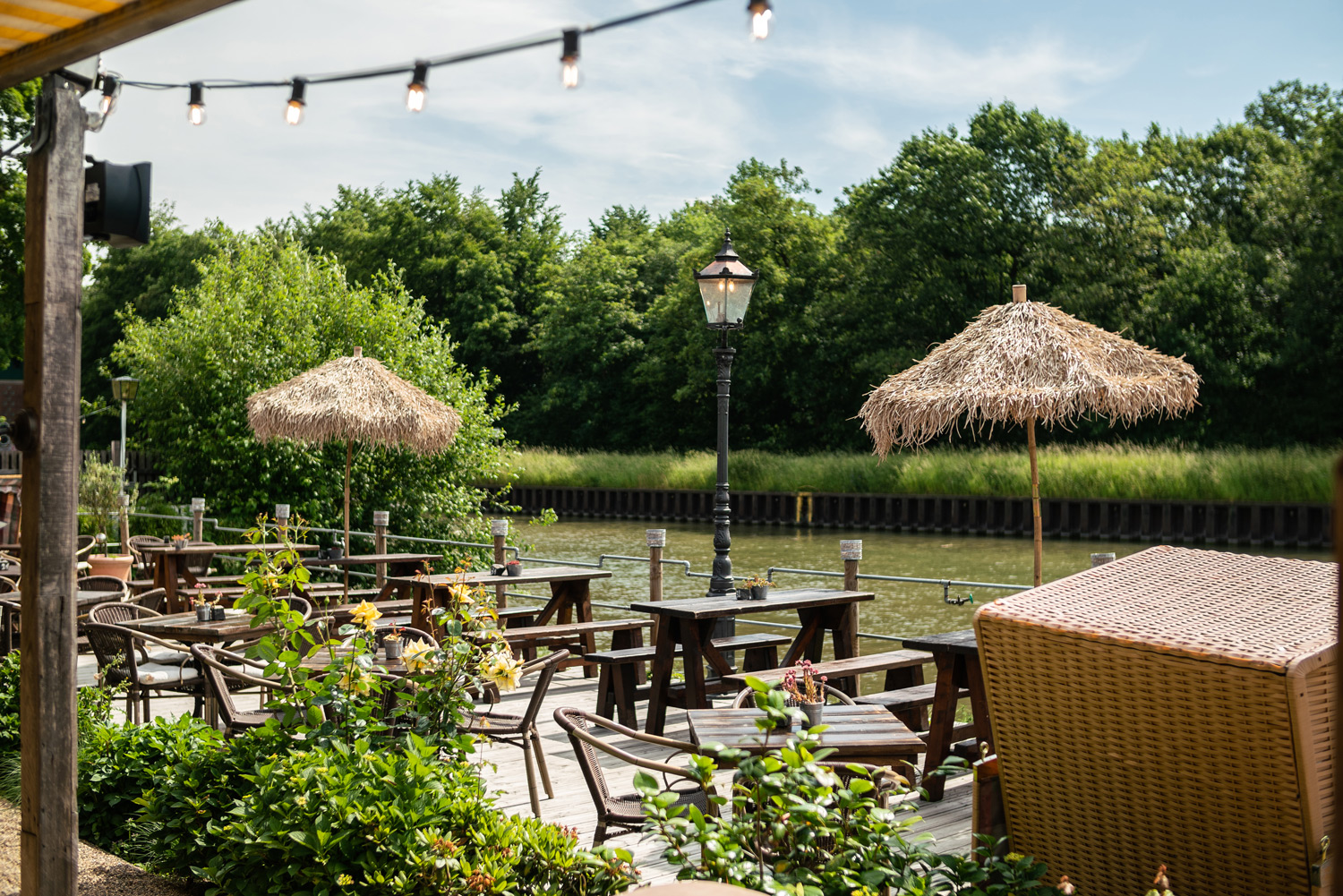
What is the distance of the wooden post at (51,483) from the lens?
354 cm

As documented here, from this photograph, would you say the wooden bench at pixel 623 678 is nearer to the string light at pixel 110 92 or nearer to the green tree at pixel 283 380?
the string light at pixel 110 92

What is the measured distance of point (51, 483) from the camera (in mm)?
3578

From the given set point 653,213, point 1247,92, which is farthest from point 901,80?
point 653,213

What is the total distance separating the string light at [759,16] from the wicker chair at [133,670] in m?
3.72

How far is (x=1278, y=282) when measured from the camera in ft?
109

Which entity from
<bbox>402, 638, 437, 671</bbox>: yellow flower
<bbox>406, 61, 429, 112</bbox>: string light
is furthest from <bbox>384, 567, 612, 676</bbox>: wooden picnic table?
<bbox>402, 638, 437, 671</bbox>: yellow flower

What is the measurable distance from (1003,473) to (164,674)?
25.6 metres

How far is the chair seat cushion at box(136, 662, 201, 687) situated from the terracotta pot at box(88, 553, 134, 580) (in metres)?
6.09

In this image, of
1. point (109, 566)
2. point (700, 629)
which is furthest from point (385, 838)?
point (109, 566)

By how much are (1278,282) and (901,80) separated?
44.1 feet

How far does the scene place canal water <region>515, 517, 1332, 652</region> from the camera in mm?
17375

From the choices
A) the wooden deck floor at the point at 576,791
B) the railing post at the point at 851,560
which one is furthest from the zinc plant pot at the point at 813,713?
the railing post at the point at 851,560

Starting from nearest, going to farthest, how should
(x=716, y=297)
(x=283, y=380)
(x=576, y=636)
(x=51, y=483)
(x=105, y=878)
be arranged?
(x=51, y=483) < (x=105, y=878) < (x=576, y=636) < (x=716, y=297) < (x=283, y=380)

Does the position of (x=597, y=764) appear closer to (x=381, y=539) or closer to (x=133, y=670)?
(x=133, y=670)
